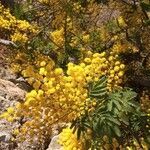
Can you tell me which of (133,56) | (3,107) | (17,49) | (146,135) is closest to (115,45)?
(133,56)

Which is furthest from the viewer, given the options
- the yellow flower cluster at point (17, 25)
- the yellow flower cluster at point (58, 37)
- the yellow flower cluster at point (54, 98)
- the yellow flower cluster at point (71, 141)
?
the yellow flower cluster at point (58, 37)

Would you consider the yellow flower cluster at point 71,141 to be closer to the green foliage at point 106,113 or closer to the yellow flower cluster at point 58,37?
the green foliage at point 106,113

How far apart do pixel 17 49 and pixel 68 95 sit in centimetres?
698

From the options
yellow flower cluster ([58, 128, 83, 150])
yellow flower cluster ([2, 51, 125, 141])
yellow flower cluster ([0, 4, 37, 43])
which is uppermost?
yellow flower cluster ([0, 4, 37, 43])

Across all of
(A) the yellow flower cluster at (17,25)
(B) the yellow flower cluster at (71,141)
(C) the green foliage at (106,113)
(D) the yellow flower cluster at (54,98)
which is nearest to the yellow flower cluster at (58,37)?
(A) the yellow flower cluster at (17,25)

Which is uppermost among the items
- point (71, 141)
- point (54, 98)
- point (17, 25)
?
point (17, 25)

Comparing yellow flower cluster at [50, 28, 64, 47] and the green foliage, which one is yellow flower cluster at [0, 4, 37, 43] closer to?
yellow flower cluster at [50, 28, 64, 47]

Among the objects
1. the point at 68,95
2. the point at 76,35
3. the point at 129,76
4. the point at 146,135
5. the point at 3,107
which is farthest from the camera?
the point at 76,35

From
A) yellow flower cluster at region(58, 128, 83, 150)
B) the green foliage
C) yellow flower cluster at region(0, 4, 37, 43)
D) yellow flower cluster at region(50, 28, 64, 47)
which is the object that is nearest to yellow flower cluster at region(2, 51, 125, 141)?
the green foliage

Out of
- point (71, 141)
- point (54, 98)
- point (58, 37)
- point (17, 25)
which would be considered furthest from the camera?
point (58, 37)

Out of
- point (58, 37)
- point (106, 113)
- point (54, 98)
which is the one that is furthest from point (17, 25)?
point (106, 113)

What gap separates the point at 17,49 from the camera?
12266 mm

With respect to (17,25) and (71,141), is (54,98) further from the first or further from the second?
(17,25)

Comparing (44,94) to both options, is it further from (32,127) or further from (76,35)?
(76,35)
